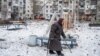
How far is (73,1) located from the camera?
234ft

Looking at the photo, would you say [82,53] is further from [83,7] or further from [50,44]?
[83,7]

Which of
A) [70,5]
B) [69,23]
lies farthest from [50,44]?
[70,5]

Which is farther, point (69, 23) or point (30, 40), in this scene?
point (69, 23)

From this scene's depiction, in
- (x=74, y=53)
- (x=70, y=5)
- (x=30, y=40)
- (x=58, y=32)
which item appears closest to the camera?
(x=58, y=32)

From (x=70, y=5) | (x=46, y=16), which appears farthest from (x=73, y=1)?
(x=46, y=16)

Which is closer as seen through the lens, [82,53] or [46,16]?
[82,53]

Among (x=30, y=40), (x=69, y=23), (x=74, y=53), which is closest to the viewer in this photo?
Answer: (x=74, y=53)

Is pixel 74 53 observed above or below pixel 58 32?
below

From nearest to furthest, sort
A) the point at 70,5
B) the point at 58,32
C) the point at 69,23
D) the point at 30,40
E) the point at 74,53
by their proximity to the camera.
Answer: the point at 58,32 → the point at 74,53 → the point at 30,40 → the point at 69,23 → the point at 70,5

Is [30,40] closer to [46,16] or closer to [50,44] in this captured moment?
[50,44]

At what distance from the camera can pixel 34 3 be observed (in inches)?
2881

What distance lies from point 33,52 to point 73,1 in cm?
5575

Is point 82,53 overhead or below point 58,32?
below

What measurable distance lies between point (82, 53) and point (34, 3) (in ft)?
189
